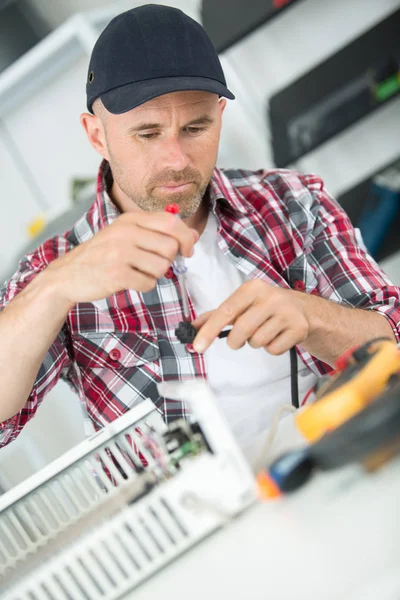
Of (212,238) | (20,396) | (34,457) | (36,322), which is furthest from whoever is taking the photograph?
(34,457)

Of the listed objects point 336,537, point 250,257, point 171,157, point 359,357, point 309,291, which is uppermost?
point 171,157

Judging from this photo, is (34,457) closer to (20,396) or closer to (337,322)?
(20,396)

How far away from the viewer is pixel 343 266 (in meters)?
1.36

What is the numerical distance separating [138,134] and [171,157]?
7 centimetres

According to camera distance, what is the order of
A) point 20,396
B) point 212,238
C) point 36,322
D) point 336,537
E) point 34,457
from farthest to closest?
point 34,457
point 212,238
point 20,396
point 36,322
point 336,537

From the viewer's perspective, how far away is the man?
993mm

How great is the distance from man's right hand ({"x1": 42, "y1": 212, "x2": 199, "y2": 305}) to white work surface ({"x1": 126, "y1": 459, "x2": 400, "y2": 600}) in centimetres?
35

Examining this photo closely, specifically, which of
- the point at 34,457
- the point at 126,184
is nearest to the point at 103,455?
the point at 126,184

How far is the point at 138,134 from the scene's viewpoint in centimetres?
120

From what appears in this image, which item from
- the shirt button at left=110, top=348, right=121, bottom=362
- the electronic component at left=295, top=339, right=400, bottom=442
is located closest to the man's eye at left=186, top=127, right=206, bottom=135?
the shirt button at left=110, top=348, right=121, bottom=362

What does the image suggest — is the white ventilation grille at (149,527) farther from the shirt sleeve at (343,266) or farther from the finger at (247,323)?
the shirt sleeve at (343,266)

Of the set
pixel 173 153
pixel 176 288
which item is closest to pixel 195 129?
pixel 173 153

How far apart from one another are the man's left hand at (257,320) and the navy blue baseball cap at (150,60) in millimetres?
403

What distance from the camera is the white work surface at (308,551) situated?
1.82 ft
